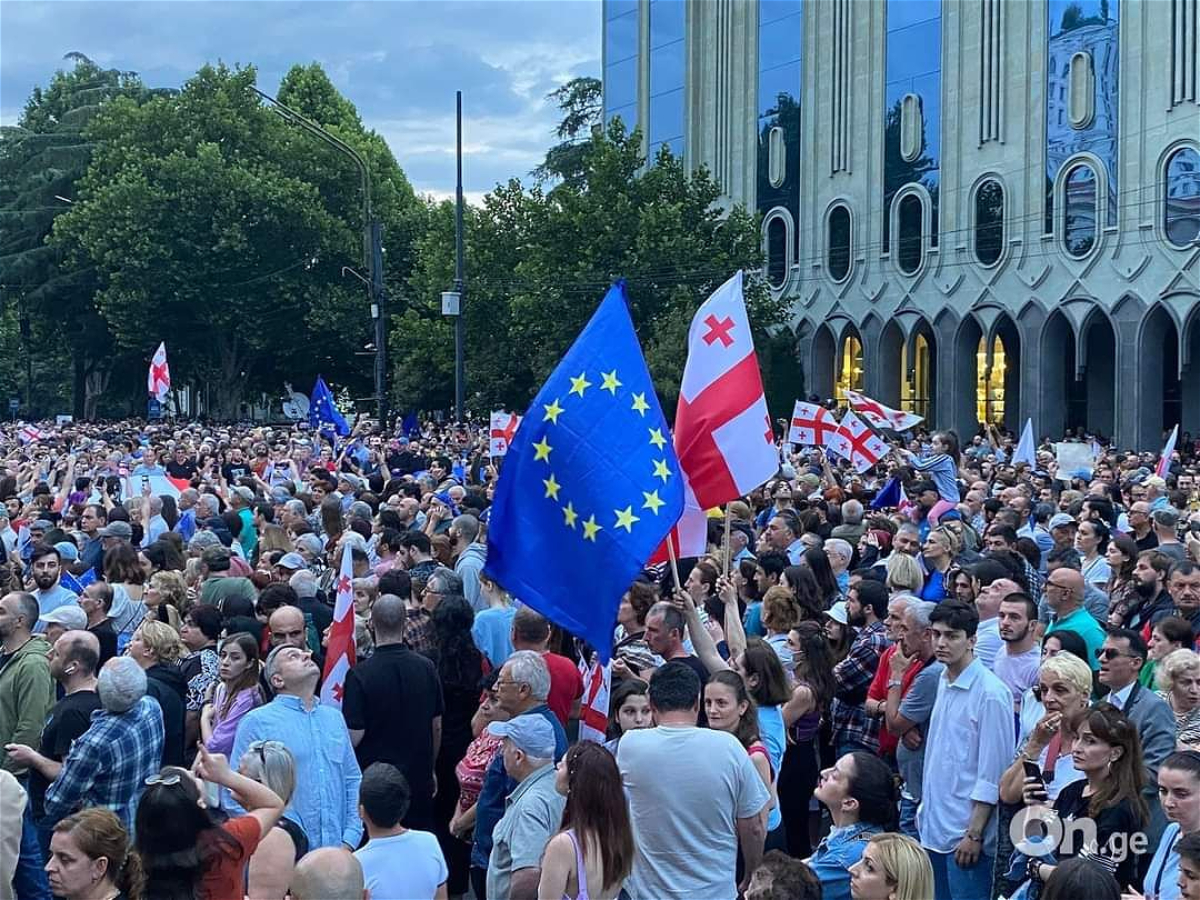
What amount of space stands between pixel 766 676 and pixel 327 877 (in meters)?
2.51

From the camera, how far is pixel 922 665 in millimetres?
7035

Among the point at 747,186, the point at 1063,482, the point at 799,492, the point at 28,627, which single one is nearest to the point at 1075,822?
the point at 28,627

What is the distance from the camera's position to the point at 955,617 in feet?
20.8

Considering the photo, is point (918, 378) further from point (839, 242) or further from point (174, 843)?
point (174, 843)

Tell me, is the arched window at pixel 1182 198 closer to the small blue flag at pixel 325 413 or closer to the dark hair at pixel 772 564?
the small blue flag at pixel 325 413

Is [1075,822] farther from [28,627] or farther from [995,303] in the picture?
[995,303]

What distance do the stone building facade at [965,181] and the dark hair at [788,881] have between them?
3223cm

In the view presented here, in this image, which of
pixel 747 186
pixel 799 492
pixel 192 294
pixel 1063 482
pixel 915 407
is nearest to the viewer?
pixel 799 492

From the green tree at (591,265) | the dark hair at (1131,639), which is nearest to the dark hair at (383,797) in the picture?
the dark hair at (1131,639)

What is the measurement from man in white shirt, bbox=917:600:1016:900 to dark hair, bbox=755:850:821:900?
1.81 metres

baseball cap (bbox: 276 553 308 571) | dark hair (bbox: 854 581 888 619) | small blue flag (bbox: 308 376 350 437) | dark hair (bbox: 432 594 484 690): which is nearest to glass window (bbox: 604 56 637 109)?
small blue flag (bbox: 308 376 350 437)

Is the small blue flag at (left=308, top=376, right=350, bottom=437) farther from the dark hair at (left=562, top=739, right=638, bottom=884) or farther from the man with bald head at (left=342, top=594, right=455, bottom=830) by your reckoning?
the dark hair at (left=562, top=739, right=638, bottom=884)

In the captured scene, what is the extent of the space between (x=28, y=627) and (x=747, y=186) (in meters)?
42.3

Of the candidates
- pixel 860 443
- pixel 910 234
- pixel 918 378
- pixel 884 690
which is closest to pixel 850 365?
pixel 918 378
